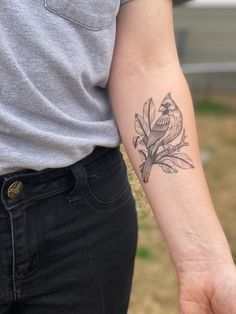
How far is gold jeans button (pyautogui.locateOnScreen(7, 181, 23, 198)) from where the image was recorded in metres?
1.16

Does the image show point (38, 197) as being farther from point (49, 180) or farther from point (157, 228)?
point (157, 228)

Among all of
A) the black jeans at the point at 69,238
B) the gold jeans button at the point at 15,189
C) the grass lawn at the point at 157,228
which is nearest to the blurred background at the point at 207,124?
the grass lawn at the point at 157,228

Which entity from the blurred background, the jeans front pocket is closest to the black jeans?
the jeans front pocket

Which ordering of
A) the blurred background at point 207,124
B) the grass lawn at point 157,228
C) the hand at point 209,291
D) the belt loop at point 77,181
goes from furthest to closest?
the blurred background at point 207,124 → the grass lawn at point 157,228 → the belt loop at point 77,181 → the hand at point 209,291

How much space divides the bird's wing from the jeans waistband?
0.10 metres

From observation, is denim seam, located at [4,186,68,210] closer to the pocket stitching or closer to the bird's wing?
the pocket stitching

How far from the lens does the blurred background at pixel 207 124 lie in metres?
3.41

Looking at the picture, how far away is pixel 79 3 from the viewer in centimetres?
122

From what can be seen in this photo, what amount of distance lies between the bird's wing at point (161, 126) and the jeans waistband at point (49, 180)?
10 cm

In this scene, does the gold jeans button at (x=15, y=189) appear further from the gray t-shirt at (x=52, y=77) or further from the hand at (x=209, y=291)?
the hand at (x=209, y=291)

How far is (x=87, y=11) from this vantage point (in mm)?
1229

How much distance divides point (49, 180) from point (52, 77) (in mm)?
189

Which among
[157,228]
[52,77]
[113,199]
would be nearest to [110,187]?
[113,199]

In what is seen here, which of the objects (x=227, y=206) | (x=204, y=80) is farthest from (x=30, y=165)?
(x=204, y=80)
